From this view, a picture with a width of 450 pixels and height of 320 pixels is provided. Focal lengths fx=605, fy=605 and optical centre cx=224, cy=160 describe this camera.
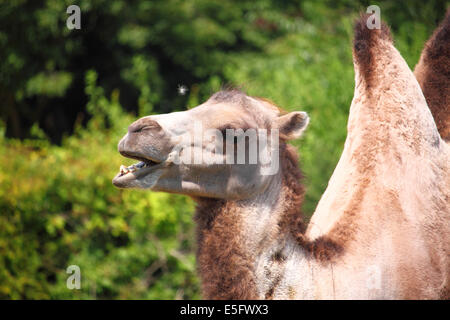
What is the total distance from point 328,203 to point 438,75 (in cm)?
118

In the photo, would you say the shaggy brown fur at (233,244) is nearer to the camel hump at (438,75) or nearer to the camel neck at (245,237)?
the camel neck at (245,237)

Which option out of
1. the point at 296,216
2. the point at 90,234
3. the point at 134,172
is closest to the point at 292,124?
the point at 296,216

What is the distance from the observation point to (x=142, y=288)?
6914mm

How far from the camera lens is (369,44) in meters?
3.30

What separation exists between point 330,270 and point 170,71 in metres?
12.5

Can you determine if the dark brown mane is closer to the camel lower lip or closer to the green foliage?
the camel lower lip

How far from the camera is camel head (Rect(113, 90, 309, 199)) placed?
9.27 ft

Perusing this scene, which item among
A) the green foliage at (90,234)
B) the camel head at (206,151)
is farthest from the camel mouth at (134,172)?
the green foliage at (90,234)

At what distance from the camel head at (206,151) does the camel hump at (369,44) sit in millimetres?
468

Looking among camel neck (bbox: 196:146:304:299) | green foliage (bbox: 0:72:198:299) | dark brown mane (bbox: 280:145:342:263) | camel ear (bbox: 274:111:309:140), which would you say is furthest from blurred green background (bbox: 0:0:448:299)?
camel neck (bbox: 196:146:304:299)

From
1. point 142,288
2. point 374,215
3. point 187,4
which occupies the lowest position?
point 142,288

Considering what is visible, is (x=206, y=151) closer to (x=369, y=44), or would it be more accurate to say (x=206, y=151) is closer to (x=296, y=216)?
(x=296, y=216)
